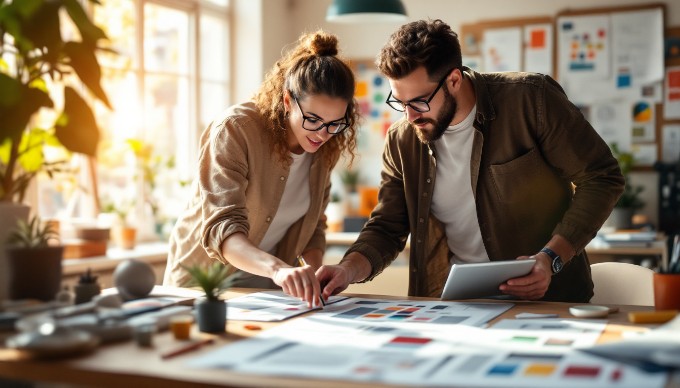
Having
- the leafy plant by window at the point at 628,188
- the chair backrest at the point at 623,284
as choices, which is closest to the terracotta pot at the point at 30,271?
the chair backrest at the point at 623,284

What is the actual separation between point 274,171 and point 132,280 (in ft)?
2.10

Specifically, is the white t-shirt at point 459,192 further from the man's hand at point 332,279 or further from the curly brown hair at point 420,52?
the man's hand at point 332,279

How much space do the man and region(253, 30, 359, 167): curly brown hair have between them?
15cm

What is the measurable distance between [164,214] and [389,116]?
2.02 meters

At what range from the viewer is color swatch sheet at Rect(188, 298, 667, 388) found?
126 centimetres

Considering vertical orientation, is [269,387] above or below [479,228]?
below

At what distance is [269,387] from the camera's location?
4.11 feet

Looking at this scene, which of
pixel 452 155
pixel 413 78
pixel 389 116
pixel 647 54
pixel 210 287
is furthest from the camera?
pixel 389 116

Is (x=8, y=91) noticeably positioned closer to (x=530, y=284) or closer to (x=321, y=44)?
(x=321, y=44)

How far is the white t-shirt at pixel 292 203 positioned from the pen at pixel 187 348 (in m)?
0.95

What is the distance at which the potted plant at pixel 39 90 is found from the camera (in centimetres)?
169

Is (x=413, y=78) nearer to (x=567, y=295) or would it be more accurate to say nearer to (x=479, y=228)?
(x=479, y=228)

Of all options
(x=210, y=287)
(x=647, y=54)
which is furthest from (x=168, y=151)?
(x=210, y=287)

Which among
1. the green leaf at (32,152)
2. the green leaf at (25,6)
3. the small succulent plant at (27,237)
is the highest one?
the green leaf at (25,6)
